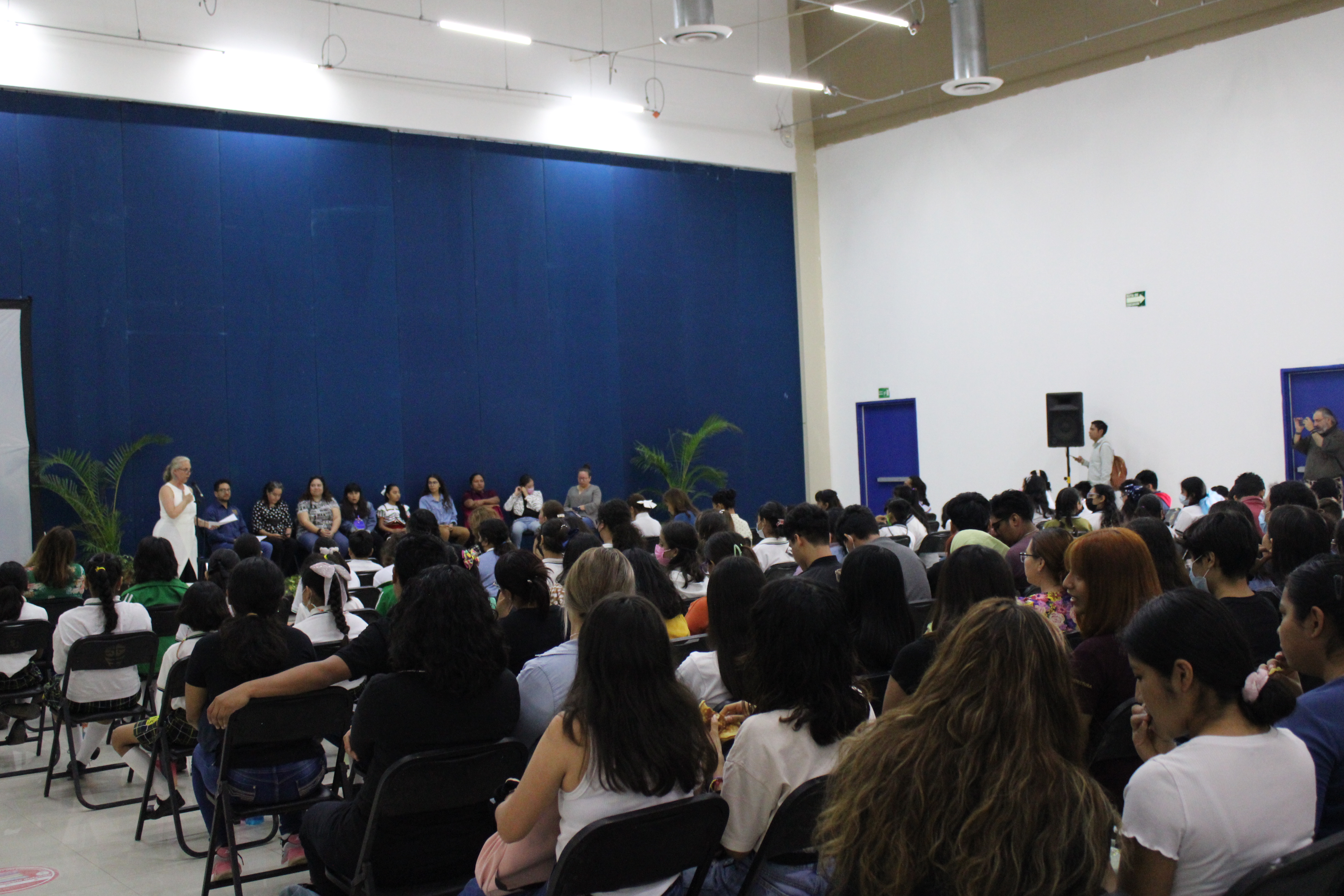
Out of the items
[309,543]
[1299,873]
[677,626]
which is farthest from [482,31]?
[1299,873]

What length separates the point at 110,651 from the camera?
472 cm

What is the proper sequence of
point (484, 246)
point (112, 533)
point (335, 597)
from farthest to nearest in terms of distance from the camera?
1. point (484, 246)
2. point (112, 533)
3. point (335, 597)

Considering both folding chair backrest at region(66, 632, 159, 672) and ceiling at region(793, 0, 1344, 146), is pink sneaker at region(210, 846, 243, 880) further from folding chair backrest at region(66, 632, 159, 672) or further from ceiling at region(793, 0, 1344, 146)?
ceiling at region(793, 0, 1344, 146)

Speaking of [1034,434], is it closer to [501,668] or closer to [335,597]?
[335,597]

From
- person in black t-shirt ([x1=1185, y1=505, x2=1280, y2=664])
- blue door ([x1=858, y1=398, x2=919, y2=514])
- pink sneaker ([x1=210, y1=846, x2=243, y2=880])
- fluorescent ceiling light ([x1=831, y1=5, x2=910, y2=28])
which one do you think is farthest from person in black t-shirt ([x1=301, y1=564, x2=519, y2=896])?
blue door ([x1=858, y1=398, x2=919, y2=514])

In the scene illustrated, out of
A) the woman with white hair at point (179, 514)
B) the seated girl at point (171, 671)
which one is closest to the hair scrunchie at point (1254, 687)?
the seated girl at point (171, 671)

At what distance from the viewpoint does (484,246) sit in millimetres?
13141

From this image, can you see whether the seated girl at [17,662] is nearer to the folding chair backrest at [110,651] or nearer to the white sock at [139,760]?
the folding chair backrest at [110,651]

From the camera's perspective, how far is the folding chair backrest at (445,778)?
2.71 metres

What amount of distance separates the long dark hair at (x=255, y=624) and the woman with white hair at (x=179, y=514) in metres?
7.18

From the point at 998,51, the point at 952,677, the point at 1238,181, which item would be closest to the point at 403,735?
the point at 952,677

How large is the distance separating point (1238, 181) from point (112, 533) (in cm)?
1171

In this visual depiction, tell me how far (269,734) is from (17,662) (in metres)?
2.64

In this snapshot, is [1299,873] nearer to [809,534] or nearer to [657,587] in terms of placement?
[657,587]
